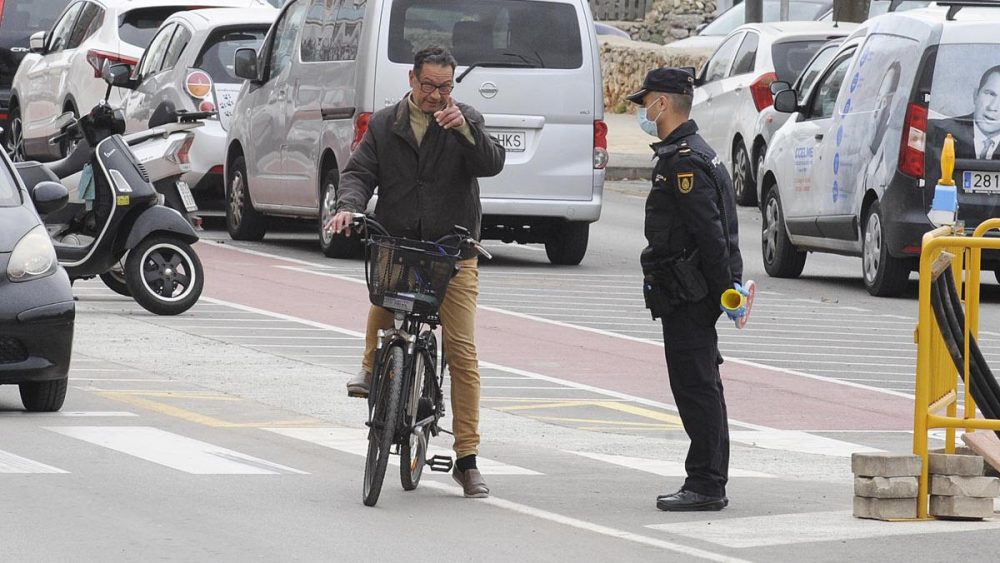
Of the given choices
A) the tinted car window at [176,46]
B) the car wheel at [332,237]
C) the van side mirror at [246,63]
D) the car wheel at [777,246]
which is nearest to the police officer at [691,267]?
the car wheel at [332,237]

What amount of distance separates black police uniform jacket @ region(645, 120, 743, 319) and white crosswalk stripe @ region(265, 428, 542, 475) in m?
1.34

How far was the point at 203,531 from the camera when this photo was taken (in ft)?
25.2

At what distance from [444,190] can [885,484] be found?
6.76 ft

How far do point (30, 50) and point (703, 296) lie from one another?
62.2ft

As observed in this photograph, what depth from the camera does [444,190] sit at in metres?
8.82

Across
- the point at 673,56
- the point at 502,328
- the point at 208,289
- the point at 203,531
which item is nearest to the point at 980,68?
the point at 502,328

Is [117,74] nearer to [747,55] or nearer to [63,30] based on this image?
[63,30]

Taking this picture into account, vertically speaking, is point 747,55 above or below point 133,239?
below

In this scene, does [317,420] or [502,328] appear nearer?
[317,420]

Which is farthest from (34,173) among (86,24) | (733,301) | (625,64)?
(625,64)

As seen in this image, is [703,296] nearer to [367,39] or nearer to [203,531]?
[203,531]

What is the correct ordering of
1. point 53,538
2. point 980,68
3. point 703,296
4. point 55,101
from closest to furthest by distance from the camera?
point 53,538 → point 703,296 → point 980,68 → point 55,101

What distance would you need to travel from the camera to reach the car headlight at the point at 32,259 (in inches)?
419

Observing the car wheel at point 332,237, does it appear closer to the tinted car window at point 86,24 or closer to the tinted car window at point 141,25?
the tinted car window at point 141,25
